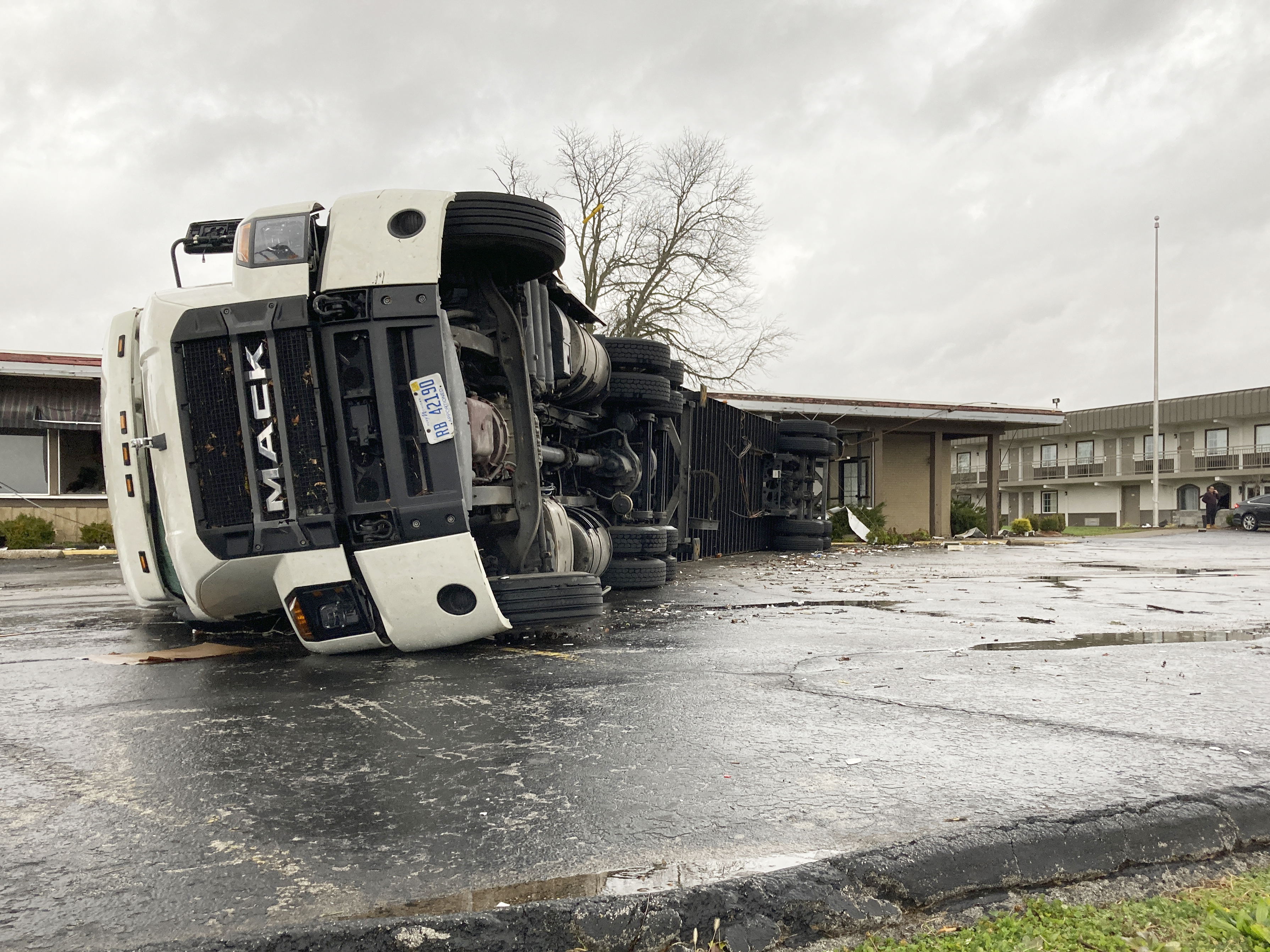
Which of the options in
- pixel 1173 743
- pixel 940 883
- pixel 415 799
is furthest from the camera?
pixel 1173 743

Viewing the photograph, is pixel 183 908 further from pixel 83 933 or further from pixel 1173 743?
pixel 1173 743

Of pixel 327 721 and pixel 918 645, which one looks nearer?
pixel 327 721

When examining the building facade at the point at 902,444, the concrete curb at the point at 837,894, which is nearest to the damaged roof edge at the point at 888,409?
the building facade at the point at 902,444

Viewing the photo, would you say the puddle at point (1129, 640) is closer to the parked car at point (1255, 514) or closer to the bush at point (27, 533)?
the bush at point (27, 533)

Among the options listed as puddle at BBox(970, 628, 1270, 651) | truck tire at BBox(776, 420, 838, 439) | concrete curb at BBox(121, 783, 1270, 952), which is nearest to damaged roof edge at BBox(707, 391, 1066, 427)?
truck tire at BBox(776, 420, 838, 439)

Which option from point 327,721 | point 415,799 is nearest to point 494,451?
point 327,721

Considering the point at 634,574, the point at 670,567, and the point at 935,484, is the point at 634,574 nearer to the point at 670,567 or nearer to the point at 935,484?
the point at 670,567

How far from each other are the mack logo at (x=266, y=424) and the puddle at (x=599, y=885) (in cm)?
302

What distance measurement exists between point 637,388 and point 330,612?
5.06 m

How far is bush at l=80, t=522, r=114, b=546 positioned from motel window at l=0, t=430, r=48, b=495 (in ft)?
8.07

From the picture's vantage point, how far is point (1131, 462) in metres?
57.3

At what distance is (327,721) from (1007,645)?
3612 mm

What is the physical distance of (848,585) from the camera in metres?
9.37

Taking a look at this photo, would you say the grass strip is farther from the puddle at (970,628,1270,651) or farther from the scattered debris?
the scattered debris
